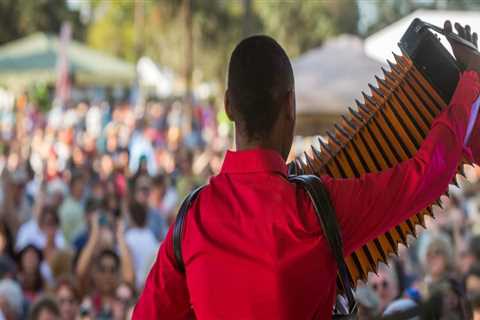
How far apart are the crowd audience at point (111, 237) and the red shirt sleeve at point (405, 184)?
0.40m

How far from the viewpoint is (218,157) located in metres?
17.8

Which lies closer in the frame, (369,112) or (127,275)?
(369,112)

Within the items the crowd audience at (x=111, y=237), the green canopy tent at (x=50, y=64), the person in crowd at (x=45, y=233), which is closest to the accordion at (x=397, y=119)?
the crowd audience at (x=111, y=237)

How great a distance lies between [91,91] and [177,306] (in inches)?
1816

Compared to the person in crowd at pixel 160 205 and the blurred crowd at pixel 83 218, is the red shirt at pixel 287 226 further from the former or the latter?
the person in crowd at pixel 160 205

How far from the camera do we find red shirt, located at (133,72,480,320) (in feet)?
8.42

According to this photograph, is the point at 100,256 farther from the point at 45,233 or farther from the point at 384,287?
the point at 384,287

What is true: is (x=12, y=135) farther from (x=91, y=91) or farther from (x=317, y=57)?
(x=91, y=91)

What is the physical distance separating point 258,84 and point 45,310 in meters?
5.04

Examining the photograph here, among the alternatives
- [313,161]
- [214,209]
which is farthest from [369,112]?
[214,209]

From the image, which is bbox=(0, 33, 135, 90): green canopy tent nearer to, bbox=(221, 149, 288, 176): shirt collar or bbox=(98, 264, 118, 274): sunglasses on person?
bbox=(98, 264, 118, 274): sunglasses on person

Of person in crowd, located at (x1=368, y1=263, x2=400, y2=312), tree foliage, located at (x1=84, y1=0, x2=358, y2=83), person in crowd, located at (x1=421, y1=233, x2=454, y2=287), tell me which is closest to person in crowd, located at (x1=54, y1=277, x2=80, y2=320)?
person in crowd, located at (x1=368, y1=263, x2=400, y2=312)

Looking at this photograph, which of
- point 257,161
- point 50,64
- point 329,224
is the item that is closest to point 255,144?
point 257,161

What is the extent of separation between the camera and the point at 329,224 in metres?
2.56
